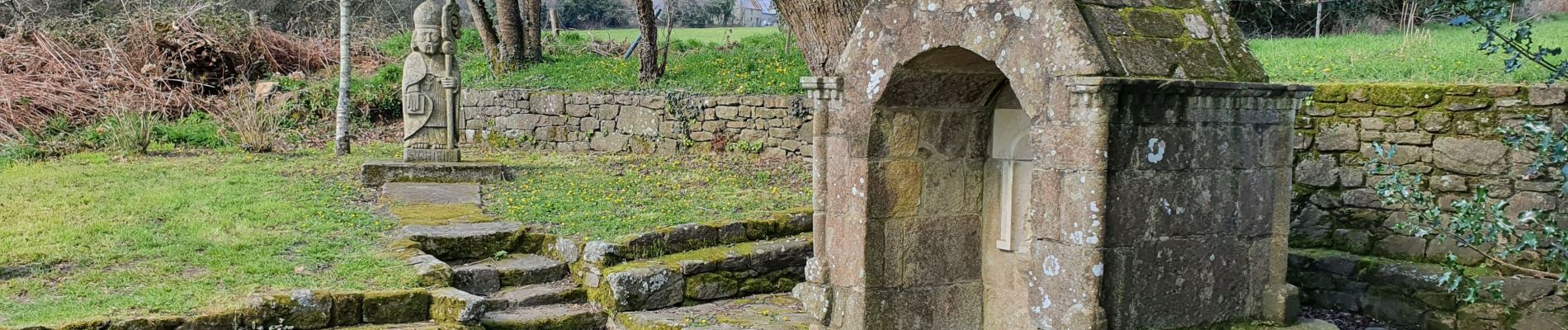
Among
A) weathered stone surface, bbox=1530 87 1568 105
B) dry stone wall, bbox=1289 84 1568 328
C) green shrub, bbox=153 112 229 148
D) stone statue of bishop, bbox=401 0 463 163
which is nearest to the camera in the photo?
weathered stone surface, bbox=1530 87 1568 105

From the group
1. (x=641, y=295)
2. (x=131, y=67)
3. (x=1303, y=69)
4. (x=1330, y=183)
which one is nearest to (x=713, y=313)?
(x=641, y=295)

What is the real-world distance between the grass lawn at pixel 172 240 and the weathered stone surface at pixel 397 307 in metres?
0.25

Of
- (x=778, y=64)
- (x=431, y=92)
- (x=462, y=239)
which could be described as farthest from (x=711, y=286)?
(x=778, y=64)

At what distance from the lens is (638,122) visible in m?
14.4

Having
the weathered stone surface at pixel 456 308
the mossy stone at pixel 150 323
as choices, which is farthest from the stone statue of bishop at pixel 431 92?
the mossy stone at pixel 150 323

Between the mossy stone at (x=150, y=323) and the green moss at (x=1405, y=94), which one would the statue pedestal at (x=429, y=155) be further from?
the green moss at (x=1405, y=94)

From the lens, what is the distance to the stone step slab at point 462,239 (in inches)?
303

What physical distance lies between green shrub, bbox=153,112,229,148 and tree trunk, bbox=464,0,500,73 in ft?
12.7

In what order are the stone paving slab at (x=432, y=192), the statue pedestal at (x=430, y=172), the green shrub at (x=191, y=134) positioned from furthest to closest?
the green shrub at (x=191, y=134) < the statue pedestal at (x=430, y=172) < the stone paving slab at (x=432, y=192)

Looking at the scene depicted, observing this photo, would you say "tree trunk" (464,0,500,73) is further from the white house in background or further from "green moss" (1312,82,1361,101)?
the white house in background

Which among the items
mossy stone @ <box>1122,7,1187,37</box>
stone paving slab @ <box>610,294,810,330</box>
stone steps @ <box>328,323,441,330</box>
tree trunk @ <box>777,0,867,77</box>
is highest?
tree trunk @ <box>777,0,867,77</box>

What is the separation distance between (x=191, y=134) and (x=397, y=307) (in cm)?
988

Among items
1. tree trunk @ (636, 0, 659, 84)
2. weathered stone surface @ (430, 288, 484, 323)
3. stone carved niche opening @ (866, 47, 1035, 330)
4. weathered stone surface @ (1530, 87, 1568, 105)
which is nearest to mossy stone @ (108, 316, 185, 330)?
weathered stone surface @ (430, 288, 484, 323)

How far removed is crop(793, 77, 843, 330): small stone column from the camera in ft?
16.1
